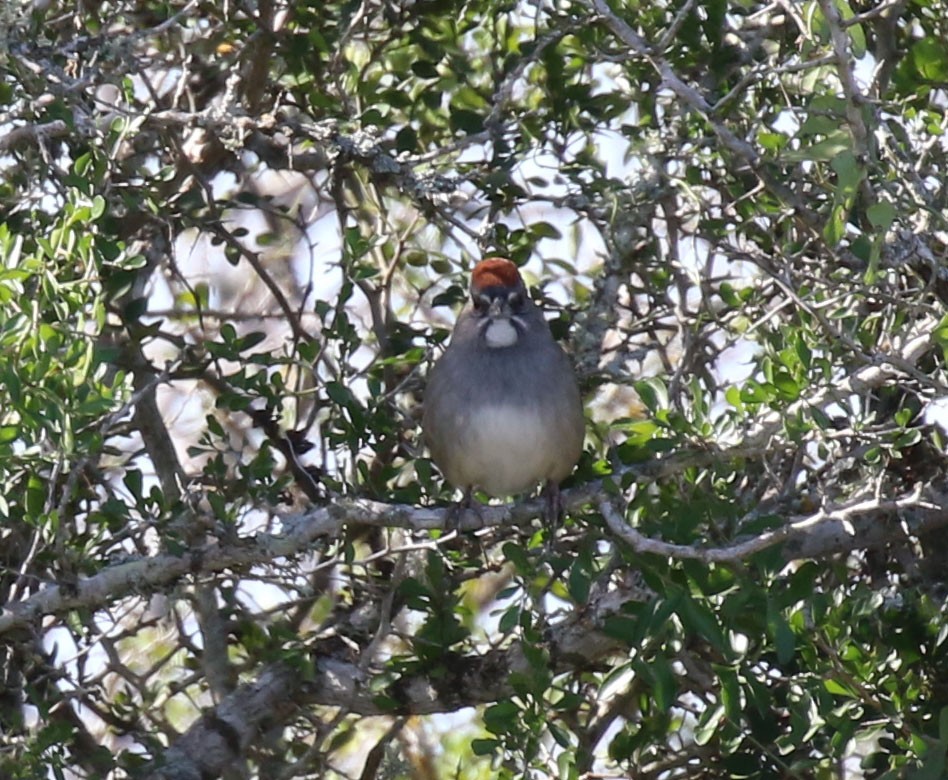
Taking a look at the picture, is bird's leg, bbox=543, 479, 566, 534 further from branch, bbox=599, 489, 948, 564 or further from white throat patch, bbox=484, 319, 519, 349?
white throat patch, bbox=484, 319, 519, 349

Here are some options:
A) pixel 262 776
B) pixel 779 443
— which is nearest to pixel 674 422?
pixel 779 443

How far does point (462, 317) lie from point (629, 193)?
933 mm

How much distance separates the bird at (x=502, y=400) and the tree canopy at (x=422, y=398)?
0.37ft

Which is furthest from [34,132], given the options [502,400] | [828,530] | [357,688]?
[828,530]

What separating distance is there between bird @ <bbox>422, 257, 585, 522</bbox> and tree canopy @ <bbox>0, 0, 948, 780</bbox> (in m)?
0.11

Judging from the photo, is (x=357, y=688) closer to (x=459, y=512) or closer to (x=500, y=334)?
(x=459, y=512)

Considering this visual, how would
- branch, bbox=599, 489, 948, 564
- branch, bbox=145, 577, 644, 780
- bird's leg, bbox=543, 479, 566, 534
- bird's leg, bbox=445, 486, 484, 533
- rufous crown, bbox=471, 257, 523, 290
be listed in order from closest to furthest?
branch, bbox=599, 489, 948, 564 < bird's leg, bbox=445, 486, 484, 533 < bird's leg, bbox=543, 479, 566, 534 < branch, bbox=145, 577, 644, 780 < rufous crown, bbox=471, 257, 523, 290

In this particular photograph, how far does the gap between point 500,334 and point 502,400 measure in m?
0.23

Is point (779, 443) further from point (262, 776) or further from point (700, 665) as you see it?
point (262, 776)

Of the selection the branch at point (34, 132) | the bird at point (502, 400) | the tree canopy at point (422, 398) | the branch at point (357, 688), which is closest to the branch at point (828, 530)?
the tree canopy at point (422, 398)

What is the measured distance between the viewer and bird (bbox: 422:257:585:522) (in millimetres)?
5594

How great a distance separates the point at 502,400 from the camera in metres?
5.76

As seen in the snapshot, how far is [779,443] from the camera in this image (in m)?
4.54

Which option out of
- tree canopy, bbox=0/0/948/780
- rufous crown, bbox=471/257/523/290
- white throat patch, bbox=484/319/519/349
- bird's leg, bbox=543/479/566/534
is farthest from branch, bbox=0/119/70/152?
bird's leg, bbox=543/479/566/534
